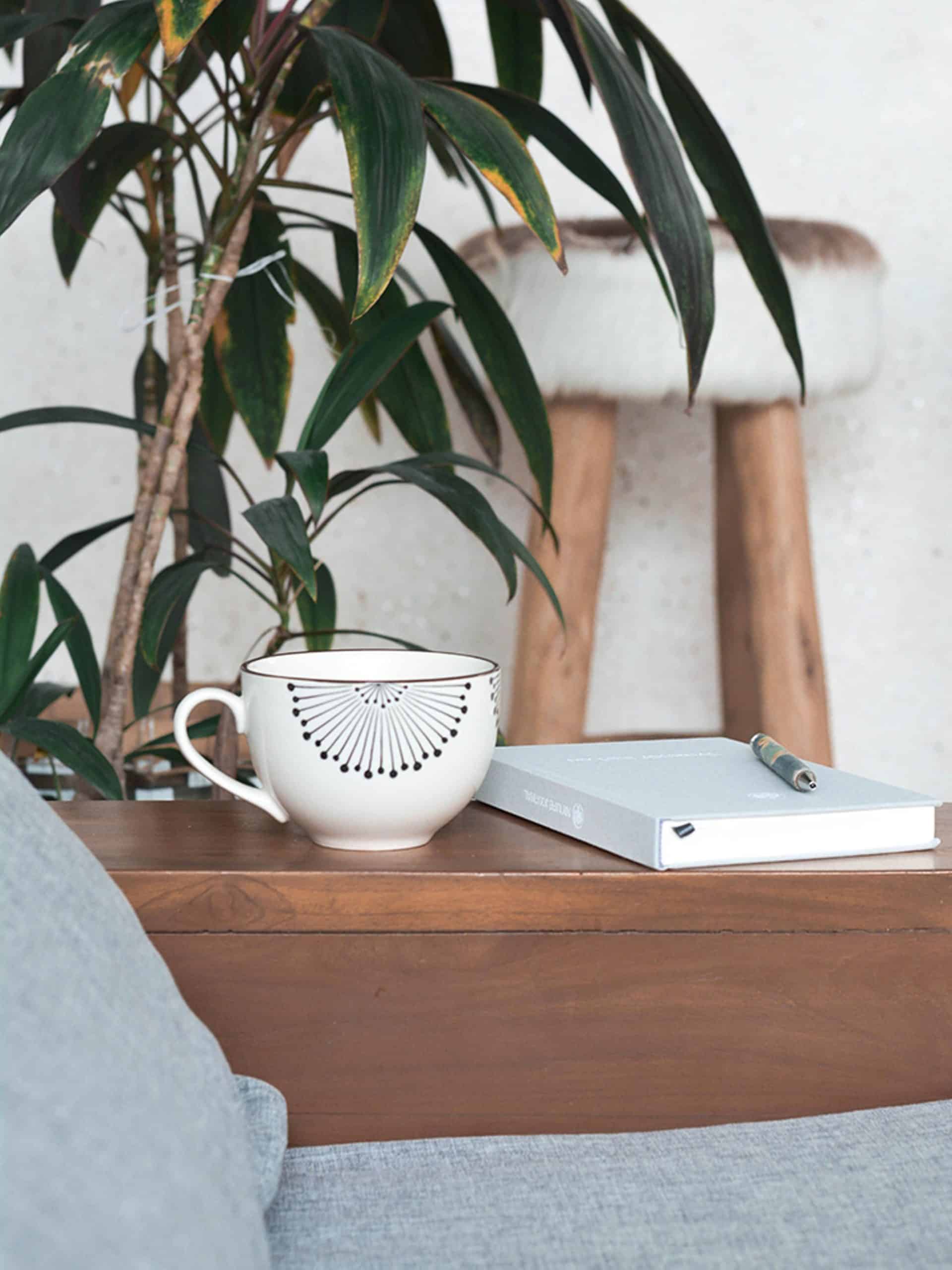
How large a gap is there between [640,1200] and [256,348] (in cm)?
82

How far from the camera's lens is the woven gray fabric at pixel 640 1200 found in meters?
0.46

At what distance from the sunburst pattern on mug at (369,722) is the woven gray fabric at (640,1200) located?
0.17 metres

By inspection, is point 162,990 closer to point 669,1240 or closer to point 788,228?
point 669,1240

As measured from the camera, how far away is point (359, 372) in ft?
3.01

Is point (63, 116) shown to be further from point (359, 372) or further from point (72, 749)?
point (72, 749)

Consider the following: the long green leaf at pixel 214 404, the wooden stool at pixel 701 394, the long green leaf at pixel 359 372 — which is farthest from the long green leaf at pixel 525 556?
the wooden stool at pixel 701 394

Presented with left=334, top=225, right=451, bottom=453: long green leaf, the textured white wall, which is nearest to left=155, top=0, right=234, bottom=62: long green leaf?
left=334, top=225, right=451, bottom=453: long green leaf

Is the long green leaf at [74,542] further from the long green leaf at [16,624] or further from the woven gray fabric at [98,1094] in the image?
the woven gray fabric at [98,1094]

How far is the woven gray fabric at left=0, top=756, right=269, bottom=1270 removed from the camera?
1.05ft

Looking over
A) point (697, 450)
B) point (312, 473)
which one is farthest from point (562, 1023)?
point (697, 450)

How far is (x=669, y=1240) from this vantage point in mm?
468

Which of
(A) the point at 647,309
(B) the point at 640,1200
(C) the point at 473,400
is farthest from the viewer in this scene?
(A) the point at 647,309

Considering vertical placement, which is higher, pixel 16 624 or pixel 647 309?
pixel 647 309

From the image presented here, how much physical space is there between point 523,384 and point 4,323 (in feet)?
4.40
